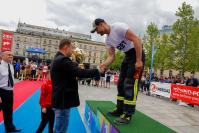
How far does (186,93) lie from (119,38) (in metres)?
10.4

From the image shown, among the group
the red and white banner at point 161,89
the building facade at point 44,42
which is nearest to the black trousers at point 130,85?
the red and white banner at point 161,89

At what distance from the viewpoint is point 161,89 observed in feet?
55.7

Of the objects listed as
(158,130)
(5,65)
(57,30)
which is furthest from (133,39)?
(57,30)

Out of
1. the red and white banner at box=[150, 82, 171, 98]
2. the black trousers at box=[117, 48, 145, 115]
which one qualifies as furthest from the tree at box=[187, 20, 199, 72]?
the black trousers at box=[117, 48, 145, 115]

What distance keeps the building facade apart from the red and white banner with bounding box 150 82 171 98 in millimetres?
67694

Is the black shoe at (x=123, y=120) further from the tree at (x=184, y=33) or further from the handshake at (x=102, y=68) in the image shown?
the tree at (x=184, y=33)

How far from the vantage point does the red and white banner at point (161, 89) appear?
15898mm

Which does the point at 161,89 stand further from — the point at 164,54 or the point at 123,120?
the point at 164,54

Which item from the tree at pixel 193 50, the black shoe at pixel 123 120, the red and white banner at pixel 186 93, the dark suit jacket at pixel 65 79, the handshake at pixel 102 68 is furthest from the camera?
the tree at pixel 193 50

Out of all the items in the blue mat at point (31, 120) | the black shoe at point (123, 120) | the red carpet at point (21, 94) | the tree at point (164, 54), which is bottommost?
the blue mat at point (31, 120)

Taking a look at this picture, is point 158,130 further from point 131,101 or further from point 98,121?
point 98,121

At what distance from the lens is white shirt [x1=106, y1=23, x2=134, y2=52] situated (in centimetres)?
409

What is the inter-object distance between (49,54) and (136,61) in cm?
9438

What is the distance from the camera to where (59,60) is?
12.2 ft
